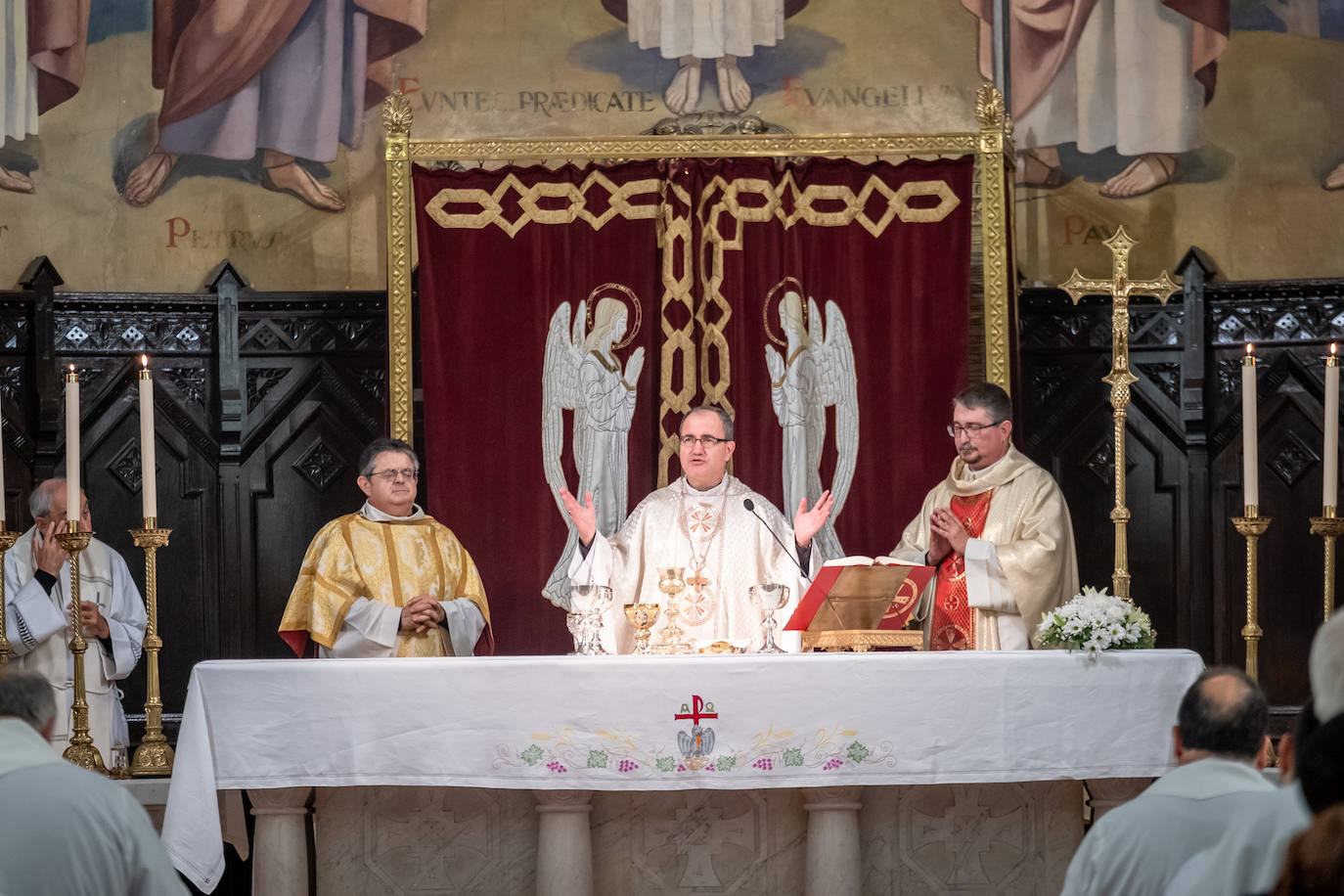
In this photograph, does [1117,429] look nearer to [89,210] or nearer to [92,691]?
[92,691]

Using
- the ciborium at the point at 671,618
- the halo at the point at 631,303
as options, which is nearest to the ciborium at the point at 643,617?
the ciborium at the point at 671,618

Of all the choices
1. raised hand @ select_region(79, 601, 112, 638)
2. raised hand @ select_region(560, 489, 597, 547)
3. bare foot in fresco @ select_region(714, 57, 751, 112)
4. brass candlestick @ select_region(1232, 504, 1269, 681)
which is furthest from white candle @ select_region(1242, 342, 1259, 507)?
raised hand @ select_region(79, 601, 112, 638)

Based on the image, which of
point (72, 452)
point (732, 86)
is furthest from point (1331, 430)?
point (72, 452)

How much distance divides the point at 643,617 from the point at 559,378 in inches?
85.5

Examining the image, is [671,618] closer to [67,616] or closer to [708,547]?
[708,547]

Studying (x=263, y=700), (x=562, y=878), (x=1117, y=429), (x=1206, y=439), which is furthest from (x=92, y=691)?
(x=1206, y=439)

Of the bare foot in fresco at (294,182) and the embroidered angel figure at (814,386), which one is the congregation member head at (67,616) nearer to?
the bare foot in fresco at (294,182)

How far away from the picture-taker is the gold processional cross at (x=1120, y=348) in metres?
7.00

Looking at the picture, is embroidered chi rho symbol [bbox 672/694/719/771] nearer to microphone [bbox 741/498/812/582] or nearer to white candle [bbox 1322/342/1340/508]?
microphone [bbox 741/498/812/582]

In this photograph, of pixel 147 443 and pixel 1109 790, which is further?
pixel 147 443

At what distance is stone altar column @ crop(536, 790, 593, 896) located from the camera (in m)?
5.99

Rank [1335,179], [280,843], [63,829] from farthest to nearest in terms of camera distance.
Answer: [1335,179] → [280,843] → [63,829]

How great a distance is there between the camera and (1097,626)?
6109mm

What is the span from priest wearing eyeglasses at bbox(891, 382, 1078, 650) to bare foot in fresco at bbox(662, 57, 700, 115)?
2.70 m
